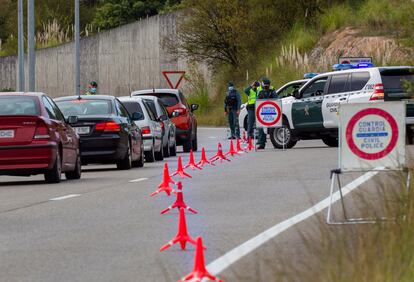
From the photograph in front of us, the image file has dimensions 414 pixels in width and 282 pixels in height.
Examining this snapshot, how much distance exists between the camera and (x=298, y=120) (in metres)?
35.7

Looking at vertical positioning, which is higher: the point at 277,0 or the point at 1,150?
the point at 277,0

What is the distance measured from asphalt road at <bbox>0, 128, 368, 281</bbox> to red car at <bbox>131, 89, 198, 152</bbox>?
11.2m

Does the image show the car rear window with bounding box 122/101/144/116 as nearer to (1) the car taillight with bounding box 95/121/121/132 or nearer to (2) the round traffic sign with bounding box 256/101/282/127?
(2) the round traffic sign with bounding box 256/101/282/127

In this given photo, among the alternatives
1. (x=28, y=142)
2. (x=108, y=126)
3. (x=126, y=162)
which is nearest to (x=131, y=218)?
(x=28, y=142)

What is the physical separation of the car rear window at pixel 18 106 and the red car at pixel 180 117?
47.4ft

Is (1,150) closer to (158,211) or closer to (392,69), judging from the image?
(158,211)

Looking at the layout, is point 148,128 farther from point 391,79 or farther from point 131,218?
point 131,218

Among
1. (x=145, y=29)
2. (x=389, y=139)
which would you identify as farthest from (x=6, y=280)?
(x=145, y=29)

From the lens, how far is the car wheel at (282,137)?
119 feet

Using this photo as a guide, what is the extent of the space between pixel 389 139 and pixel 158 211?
10.8 feet

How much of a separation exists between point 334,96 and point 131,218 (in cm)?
1967

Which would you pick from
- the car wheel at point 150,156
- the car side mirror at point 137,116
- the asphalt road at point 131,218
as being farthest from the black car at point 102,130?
the car wheel at point 150,156

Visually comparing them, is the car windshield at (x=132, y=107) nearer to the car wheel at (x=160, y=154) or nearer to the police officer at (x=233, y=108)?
the car wheel at (x=160, y=154)

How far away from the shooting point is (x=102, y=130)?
27.2 m
